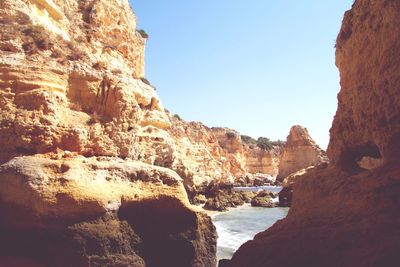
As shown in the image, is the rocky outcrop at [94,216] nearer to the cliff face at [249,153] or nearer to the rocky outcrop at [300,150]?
the rocky outcrop at [300,150]

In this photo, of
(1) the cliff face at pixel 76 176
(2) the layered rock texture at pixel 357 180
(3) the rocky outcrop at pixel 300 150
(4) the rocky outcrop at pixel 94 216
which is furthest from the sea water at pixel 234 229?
(3) the rocky outcrop at pixel 300 150

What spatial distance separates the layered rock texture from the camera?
6191mm

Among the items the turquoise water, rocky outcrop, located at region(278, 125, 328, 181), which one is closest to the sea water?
the turquoise water

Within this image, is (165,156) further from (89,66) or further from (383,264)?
(383,264)

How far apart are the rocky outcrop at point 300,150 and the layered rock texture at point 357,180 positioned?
59799mm

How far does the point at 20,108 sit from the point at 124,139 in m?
3.04

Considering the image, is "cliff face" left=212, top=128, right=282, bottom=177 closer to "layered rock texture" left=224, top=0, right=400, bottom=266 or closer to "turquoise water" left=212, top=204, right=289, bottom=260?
"turquoise water" left=212, top=204, right=289, bottom=260

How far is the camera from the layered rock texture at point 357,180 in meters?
6.19

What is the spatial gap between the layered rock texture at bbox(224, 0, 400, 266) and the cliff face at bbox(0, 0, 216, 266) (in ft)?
6.45

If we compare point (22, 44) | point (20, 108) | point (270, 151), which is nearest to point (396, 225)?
point (20, 108)

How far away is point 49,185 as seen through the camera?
7.80m

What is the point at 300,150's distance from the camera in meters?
69.6

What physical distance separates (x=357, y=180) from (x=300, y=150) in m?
64.1

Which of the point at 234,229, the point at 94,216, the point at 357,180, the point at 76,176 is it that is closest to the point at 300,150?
the point at 234,229
